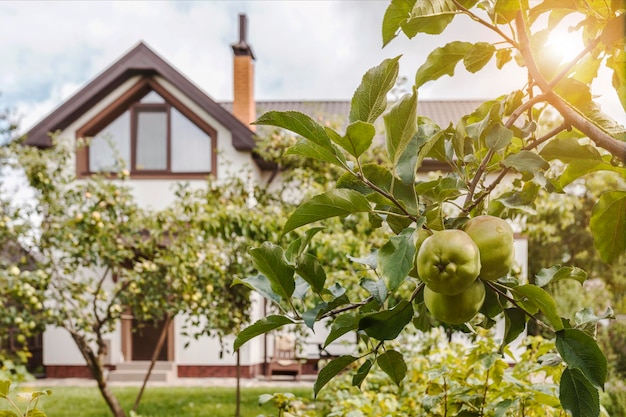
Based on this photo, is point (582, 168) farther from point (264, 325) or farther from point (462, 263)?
point (264, 325)

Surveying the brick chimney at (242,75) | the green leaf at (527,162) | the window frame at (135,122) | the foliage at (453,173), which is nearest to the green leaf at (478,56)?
the foliage at (453,173)

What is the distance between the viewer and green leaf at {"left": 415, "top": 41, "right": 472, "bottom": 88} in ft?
3.61

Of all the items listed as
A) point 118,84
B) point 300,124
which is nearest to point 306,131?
point 300,124

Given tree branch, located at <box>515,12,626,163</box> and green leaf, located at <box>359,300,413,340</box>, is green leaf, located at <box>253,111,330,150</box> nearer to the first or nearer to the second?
green leaf, located at <box>359,300,413,340</box>

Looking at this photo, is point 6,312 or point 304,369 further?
point 304,369

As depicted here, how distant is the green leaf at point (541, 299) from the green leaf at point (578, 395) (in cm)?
10

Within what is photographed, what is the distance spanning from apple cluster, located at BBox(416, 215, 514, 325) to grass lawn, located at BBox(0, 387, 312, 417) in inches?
260

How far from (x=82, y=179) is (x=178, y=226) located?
Answer: 5.55 m

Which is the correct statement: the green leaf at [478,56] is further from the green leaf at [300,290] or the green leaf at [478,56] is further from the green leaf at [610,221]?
the green leaf at [300,290]

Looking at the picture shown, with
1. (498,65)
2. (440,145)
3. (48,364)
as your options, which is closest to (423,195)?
(440,145)

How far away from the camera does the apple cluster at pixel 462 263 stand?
0.71 m

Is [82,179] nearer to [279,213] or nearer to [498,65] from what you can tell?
[279,213]

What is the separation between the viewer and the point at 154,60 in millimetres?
11289

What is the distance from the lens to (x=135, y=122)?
38.2 ft
